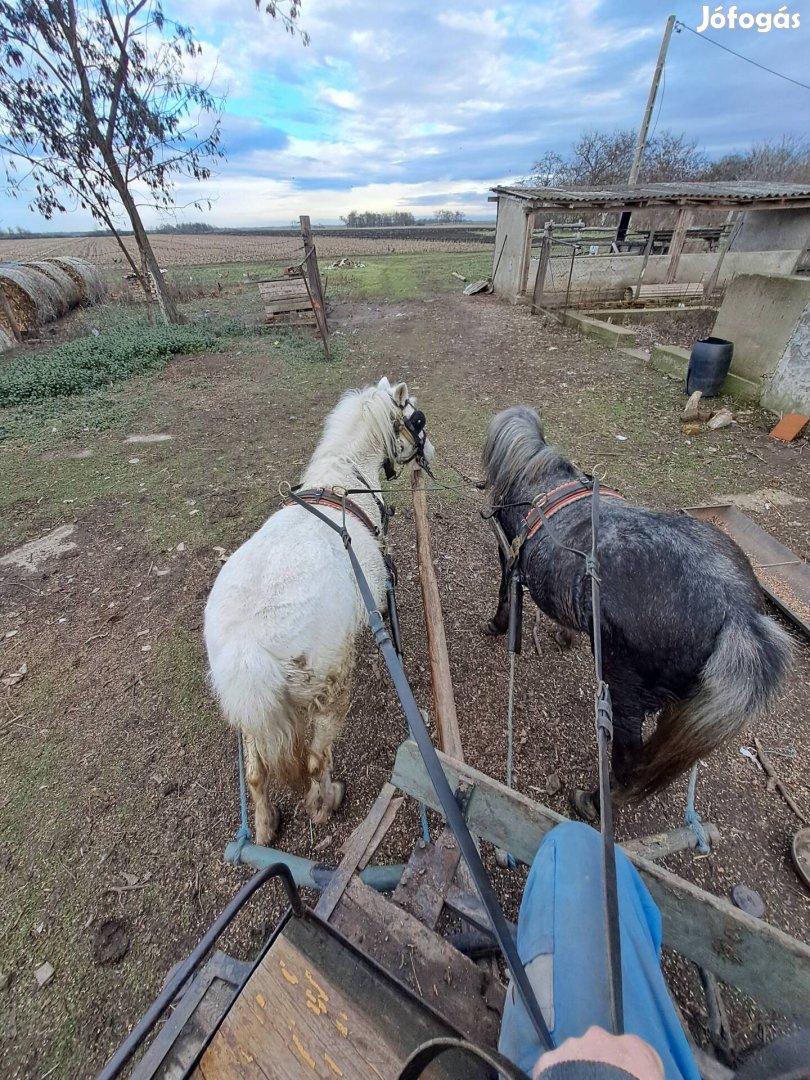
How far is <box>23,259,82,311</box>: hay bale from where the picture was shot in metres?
14.5

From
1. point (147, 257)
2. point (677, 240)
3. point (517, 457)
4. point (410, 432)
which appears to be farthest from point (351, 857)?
point (677, 240)

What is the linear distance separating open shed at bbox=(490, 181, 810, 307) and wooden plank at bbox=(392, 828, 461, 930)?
1490cm

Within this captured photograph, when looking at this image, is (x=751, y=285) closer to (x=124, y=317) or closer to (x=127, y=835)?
(x=127, y=835)

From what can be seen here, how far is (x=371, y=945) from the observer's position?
1.46 metres

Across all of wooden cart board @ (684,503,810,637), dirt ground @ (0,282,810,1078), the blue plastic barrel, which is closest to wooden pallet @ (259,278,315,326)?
dirt ground @ (0,282,810,1078)

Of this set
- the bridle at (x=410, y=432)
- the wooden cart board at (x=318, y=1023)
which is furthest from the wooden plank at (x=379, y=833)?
the bridle at (x=410, y=432)

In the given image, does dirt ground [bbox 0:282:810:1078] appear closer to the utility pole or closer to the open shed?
the open shed

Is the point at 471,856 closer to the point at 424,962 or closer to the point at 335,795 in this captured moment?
the point at 424,962

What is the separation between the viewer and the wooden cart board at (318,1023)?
109cm

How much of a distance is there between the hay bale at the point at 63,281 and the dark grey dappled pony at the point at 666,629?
1921 centimetres

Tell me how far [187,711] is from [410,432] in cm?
283

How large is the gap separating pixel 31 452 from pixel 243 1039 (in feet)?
26.8

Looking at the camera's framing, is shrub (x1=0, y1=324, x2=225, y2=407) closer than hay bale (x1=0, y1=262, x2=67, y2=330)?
Yes

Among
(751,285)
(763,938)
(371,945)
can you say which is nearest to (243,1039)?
(371,945)
